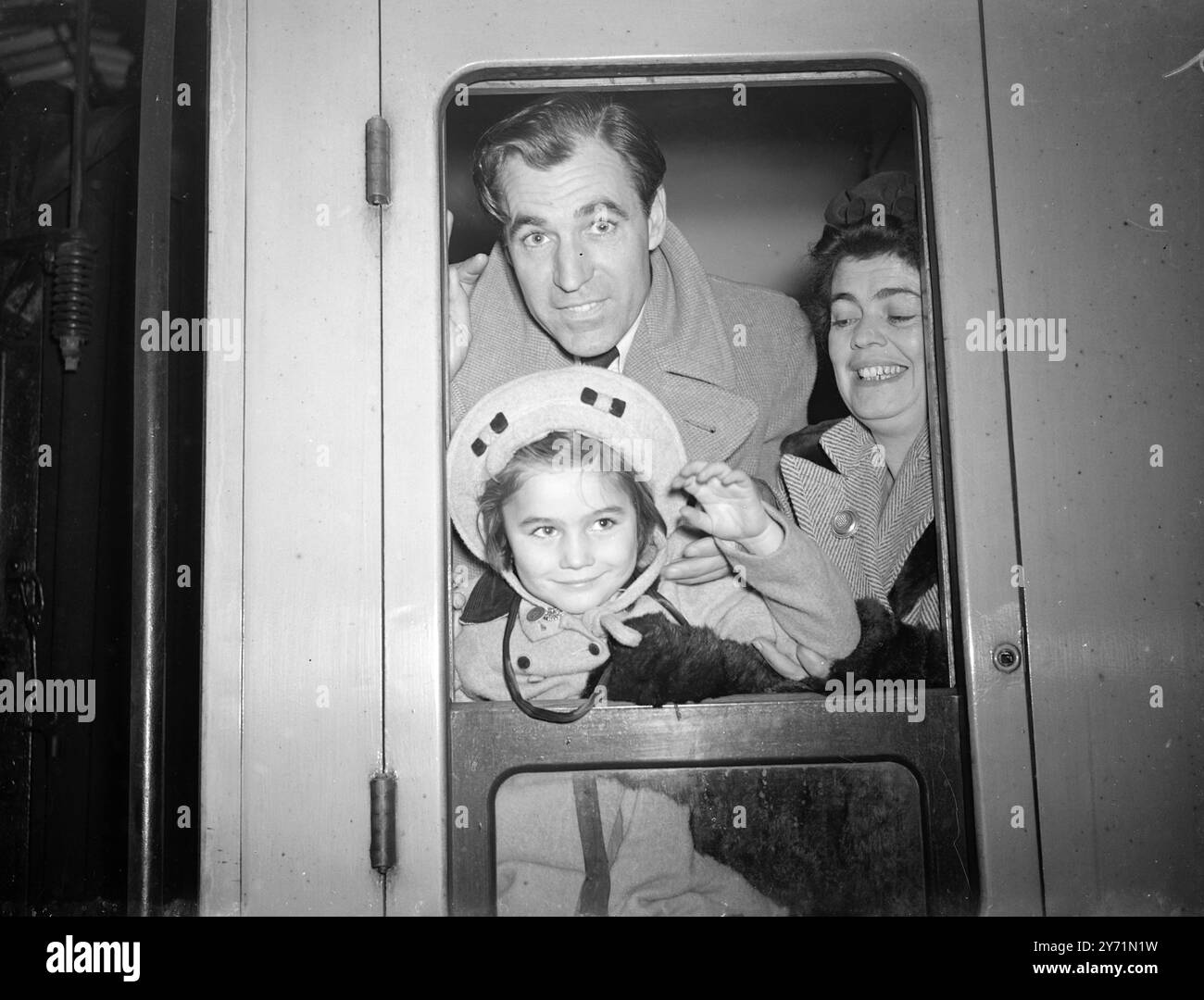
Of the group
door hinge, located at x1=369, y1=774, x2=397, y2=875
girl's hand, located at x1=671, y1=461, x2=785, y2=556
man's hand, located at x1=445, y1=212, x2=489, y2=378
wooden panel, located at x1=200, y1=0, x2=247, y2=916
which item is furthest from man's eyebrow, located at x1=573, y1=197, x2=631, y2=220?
door hinge, located at x1=369, y1=774, x2=397, y2=875

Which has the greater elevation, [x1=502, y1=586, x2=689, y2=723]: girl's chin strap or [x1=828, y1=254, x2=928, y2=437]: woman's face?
[x1=828, y1=254, x2=928, y2=437]: woman's face

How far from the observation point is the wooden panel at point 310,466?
1.31 m

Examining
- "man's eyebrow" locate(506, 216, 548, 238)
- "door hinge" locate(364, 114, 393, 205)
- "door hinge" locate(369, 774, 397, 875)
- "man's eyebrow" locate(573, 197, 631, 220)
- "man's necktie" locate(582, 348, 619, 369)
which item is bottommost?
"door hinge" locate(369, 774, 397, 875)

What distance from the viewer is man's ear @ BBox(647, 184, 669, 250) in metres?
1.39

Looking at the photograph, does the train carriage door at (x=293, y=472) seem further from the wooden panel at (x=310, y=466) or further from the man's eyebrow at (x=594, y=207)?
the man's eyebrow at (x=594, y=207)

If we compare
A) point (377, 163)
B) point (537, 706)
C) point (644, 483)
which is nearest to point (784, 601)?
point (644, 483)

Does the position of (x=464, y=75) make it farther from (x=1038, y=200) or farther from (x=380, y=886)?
(x=380, y=886)

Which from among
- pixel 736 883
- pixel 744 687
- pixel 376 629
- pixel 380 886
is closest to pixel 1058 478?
pixel 744 687

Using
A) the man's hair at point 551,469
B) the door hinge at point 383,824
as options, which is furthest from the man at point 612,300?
the door hinge at point 383,824

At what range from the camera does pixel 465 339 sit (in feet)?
4.54

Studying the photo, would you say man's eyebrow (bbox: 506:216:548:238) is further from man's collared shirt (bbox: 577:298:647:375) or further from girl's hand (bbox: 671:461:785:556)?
girl's hand (bbox: 671:461:785:556)

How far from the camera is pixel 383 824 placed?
129cm

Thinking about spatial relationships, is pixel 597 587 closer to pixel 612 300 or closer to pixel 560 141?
pixel 612 300

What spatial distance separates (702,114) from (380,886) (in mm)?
1206
